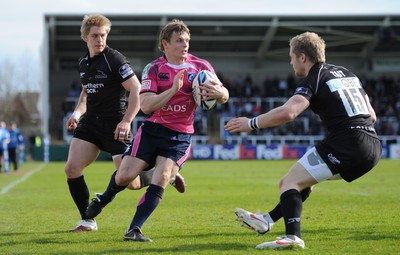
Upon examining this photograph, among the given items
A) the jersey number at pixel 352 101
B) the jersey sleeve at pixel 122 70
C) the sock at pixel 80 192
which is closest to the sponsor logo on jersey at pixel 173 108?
the jersey sleeve at pixel 122 70

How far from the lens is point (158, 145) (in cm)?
766

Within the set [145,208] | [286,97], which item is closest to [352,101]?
[145,208]

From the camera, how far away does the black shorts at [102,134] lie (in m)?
8.58

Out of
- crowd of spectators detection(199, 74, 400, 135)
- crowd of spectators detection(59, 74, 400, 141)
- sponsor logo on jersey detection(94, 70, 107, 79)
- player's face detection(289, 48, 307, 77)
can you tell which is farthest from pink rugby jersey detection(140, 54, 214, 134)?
crowd of spectators detection(199, 74, 400, 135)

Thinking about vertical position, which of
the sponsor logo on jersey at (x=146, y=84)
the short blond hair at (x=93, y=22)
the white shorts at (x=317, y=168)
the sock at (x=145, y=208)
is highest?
the short blond hair at (x=93, y=22)

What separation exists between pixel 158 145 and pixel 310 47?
1955mm

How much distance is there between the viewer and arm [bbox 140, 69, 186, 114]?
725cm

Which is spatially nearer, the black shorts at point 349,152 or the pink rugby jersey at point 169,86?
the black shorts at point 349,152

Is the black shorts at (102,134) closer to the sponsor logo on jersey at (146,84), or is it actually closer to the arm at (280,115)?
the sponsor logo on jersey at (146,84)

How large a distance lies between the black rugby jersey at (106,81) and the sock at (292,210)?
2633 millimetres

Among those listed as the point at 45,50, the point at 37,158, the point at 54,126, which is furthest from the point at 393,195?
the point at 54,126

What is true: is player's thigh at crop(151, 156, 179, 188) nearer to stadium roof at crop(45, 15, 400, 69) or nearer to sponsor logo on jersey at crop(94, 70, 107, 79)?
sponsor logo on jersey at crop(94, 70, 107, 79)

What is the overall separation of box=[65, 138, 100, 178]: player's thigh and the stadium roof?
3398cm

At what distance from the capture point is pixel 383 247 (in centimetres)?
683
